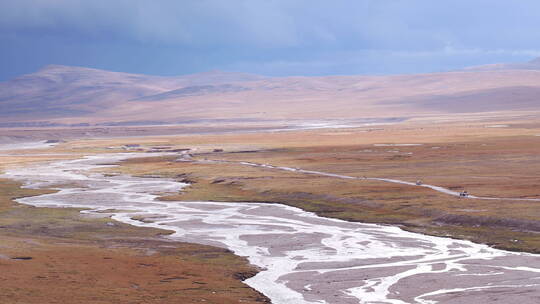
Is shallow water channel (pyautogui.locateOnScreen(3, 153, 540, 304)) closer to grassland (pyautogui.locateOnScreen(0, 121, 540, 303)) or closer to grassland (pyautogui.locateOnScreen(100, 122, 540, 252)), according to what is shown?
grassland (pyautogui.locateOnScreen(0, 121, 540, 303))

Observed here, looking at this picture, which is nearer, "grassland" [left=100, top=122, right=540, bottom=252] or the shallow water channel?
the shallow water channel

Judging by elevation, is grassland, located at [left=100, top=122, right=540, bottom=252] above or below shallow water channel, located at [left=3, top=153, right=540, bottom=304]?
above

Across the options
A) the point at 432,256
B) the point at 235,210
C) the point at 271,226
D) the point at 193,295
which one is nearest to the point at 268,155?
the point at 235,210

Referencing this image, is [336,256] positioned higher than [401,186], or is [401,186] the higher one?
[401,186]

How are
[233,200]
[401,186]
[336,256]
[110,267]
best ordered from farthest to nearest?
[401,186] < [233,200] < [336,256] < [110,267]

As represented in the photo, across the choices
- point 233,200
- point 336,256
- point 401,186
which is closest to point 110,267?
point 336,256

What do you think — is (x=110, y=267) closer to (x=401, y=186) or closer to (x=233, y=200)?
(x=233, y=200)

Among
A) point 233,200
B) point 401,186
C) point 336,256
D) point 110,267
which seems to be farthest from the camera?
point 401,186

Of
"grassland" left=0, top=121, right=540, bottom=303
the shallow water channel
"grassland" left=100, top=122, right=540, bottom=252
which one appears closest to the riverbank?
"grassland" left=0, top=121, right=540, bottom=303

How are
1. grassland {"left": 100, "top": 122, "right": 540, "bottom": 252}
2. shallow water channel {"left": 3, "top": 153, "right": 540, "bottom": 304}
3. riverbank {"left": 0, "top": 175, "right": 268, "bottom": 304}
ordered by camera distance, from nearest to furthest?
riverbank {"left": 0, "top": 175, "right": 268, "bottom": 304} < shallow water channel {"left": 3, "top": 153, "right": 540, "bottom": 304} < grassland {"left": 100, "top": 122, "right": 540, "bottom": 252}
